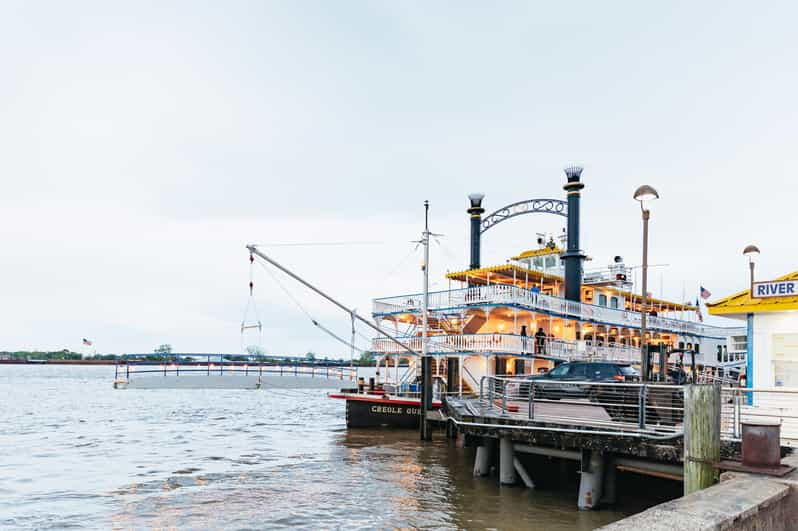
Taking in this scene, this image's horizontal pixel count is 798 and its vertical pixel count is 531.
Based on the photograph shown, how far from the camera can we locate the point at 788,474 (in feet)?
28.8

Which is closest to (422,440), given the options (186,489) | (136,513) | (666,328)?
(186,489)

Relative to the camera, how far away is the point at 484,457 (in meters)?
17.4

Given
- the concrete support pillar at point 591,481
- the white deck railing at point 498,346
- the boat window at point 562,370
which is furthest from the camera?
the white deck railing at point 498,346

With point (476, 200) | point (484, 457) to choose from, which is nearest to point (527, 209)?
point (476, 200)

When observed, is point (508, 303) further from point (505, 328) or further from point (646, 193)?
point (646, 193)

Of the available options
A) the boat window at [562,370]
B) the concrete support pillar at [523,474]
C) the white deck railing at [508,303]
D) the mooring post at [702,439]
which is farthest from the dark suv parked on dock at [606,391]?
the white deck railing at [508,303]

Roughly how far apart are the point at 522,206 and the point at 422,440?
19.2 metres

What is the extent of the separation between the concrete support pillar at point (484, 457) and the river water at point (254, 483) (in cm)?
33

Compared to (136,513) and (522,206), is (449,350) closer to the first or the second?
(522,206)

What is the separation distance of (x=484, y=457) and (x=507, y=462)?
66.9 inches

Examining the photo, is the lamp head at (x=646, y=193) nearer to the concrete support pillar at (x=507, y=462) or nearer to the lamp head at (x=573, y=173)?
the concrete support pillar at (x=507, y=462)

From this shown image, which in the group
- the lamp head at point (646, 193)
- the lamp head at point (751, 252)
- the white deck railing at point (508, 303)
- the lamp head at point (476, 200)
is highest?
the lamp head at point (476, 200)

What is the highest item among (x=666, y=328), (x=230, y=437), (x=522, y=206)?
(x=522, y=206)

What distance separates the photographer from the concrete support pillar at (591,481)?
13.5m
